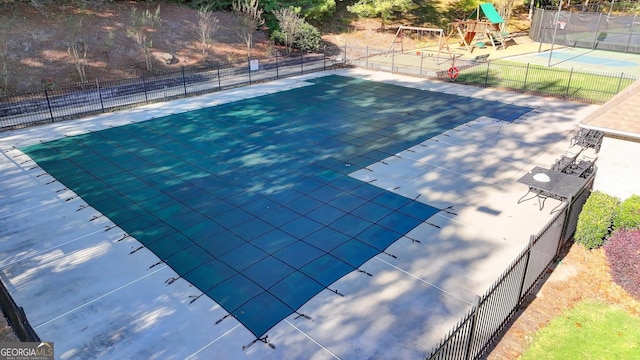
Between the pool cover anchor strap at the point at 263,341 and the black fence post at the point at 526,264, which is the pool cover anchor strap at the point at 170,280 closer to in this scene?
the pool cover anchor strap at the point at 263,341

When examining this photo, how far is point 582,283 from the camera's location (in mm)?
8773

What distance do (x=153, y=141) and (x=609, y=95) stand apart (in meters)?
21.3

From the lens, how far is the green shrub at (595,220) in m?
9.55

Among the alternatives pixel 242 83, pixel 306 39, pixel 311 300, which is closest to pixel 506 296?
pixel 311 300

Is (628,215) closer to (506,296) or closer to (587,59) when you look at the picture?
(506,296)

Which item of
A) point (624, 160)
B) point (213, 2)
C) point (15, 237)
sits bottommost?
point (15, 237)

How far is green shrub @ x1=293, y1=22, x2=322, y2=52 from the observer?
33750 mm

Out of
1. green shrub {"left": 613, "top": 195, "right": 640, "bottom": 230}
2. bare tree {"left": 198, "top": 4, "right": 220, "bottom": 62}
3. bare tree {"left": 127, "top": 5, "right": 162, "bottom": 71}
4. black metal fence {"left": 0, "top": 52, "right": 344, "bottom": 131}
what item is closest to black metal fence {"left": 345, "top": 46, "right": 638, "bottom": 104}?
black metal fence {"left": 0, "top": 52, "right": 344, "bottom": 131}

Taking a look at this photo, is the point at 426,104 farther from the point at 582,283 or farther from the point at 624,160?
the point at 582,283

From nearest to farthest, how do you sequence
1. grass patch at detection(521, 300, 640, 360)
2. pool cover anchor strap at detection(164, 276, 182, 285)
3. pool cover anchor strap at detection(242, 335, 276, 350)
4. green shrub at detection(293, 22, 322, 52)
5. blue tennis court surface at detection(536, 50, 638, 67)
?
grass patch at detection(521, 300, 640, 360) → pool cover anchor strap at detection(242, 335, 276, 350) → pool cover anchor strap at detection(164, 276, 182, 285) → blue tennis court surface at detection(536, 50, 638, 67) → green shrub at detection(293, 22, 322, 52)

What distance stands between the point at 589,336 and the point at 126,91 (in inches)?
869

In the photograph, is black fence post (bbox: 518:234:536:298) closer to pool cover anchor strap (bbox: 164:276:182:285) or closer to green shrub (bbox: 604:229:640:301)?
green shrub (bbox: 604:229:640:301)

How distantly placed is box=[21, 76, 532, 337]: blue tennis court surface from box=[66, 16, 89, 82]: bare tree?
30.3 feet

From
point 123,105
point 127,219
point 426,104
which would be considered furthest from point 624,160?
point 123,105
